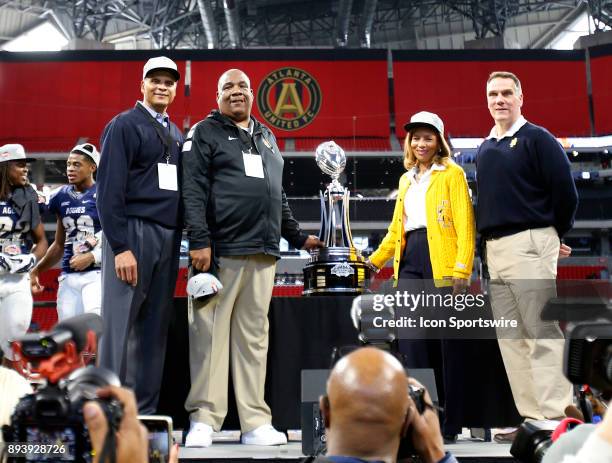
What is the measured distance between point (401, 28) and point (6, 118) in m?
13.9

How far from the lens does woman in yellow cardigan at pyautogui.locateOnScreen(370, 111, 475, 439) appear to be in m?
3.15

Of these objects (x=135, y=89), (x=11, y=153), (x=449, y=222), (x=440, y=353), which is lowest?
(x=440, y=353)

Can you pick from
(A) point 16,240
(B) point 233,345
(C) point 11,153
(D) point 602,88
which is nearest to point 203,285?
(B) point 233,345

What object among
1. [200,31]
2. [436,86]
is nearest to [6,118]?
[200,31]

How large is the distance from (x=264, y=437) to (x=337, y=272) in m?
0.90

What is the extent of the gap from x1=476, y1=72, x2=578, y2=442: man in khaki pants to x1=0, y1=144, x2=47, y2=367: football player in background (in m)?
2.26

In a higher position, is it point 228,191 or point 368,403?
point 228,191

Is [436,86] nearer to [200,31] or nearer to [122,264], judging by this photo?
[200,31]

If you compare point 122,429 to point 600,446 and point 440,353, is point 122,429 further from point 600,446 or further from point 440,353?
point 440,353

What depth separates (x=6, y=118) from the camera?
2009cm

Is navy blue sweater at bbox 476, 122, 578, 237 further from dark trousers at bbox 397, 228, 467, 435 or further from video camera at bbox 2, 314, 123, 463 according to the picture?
video camera at bbox 2, 314, 123, 463

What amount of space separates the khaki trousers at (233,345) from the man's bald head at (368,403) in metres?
2.21

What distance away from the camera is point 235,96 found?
333 cm

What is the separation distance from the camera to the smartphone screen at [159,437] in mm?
1171
